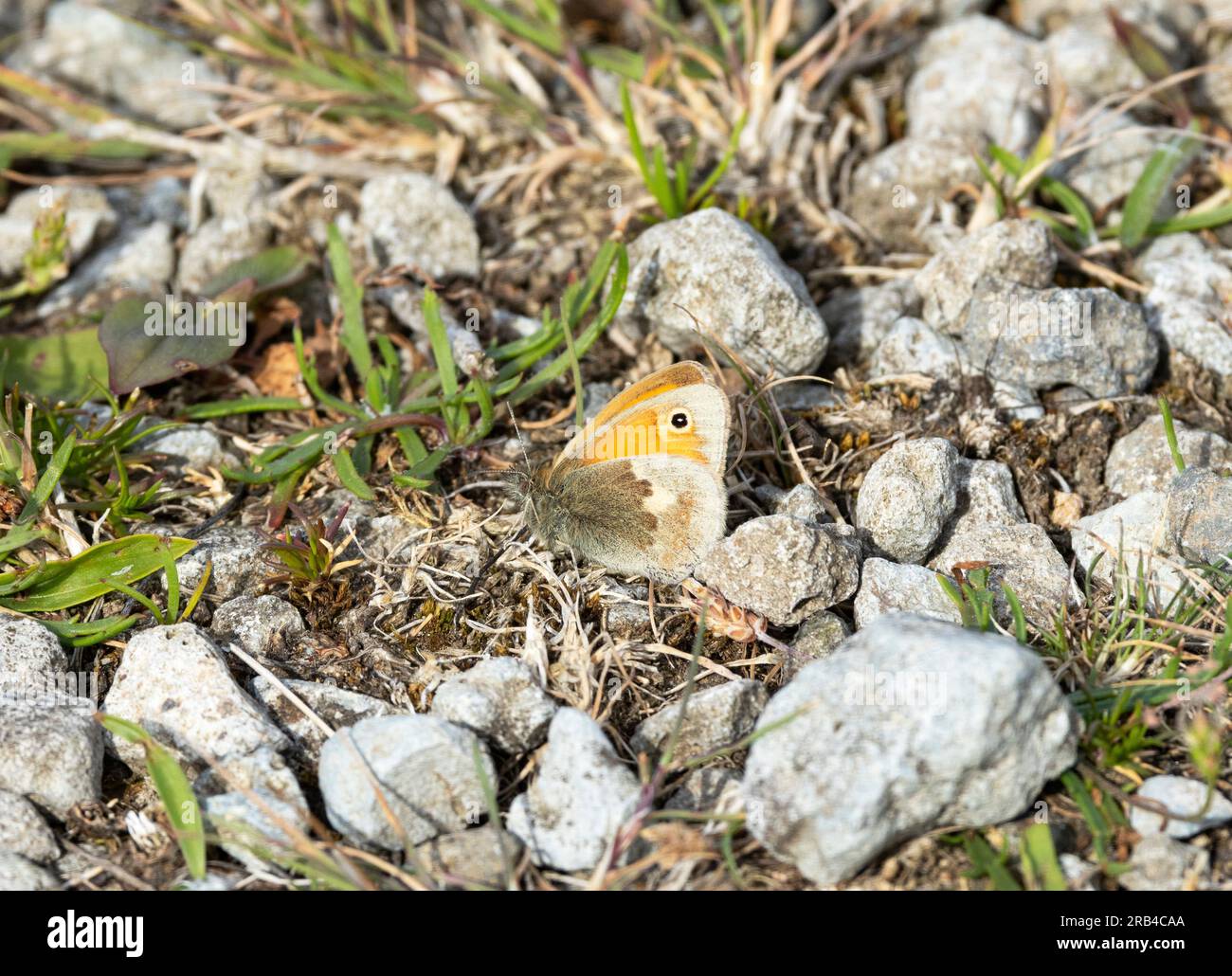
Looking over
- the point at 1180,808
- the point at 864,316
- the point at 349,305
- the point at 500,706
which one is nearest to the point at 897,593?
the point at 1180,808

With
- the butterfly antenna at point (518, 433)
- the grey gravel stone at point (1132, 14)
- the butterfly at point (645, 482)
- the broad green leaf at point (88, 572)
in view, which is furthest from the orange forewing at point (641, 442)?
the grey gravel stone at point (1132, 14)

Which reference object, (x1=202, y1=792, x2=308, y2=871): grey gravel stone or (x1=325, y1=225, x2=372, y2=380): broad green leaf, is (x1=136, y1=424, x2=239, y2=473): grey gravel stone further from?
(x1=202, y1=792, x2=308, y2=871): grey gravel stone

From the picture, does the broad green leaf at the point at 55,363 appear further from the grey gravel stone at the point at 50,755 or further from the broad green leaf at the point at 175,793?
the broad green leaf at the point at 175,793

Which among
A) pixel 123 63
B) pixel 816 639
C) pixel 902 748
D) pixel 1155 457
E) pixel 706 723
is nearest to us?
pixel 902 748

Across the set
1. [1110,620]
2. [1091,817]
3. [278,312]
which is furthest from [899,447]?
[278,312]

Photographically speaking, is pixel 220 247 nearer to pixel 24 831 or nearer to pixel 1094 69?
pixel 24 831

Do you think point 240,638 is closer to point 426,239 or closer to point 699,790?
point 699,790

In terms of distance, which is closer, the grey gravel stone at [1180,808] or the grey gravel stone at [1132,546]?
the grey gravel stone at [1180,808]
